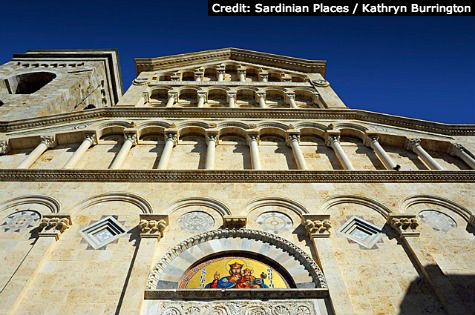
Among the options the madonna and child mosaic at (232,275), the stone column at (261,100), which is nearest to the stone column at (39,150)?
the madonna and child mosaic at (232,275)

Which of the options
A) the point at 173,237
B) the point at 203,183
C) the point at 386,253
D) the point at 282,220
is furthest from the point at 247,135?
the point at 386,253

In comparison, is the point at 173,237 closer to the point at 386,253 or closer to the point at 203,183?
the point at 203,183

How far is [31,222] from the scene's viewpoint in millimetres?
7418

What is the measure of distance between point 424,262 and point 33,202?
7.72 meters

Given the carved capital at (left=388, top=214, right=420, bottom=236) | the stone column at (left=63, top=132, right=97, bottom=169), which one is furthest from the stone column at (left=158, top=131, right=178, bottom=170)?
the carved capital at (left=388, top=214, right=420, bottom=236)

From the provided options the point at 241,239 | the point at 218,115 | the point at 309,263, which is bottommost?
the point at 309,263

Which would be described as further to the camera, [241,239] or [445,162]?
[445,162]

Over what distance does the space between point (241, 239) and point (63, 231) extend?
338cm

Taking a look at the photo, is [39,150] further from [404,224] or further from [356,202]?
[404,224]

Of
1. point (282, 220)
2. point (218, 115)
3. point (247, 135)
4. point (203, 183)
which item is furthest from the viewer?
point (218, 115)

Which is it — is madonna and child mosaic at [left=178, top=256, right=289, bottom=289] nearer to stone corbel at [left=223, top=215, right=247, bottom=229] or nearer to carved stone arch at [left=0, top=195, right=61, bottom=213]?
stone corbel at [left=223, top=215, right=247, bottom=229]

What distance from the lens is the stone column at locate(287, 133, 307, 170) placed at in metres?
9.52

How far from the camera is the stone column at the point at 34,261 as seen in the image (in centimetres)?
569

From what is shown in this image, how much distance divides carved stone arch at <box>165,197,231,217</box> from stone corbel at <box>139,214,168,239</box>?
44 cm
